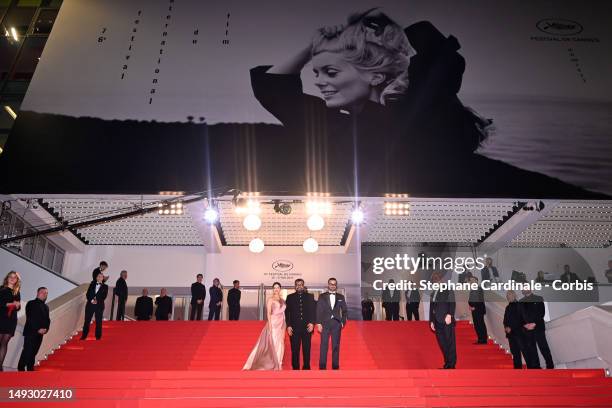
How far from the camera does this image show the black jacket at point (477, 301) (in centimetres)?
1134

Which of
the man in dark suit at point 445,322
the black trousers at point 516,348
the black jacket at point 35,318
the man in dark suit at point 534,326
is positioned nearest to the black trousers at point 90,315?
the black jacket at point 35,318

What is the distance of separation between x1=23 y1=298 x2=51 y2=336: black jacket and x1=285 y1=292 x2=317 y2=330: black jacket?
3.98 meters

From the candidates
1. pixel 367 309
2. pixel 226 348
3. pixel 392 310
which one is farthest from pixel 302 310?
pixel 367 309

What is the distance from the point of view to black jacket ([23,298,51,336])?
29.2 ft

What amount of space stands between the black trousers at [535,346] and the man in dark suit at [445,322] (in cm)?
124

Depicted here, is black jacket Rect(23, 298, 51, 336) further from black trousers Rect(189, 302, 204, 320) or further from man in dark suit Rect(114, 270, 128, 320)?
black trousers Rect(189, 302, 204, 320)

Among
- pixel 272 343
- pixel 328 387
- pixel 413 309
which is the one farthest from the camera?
pixel 413 309

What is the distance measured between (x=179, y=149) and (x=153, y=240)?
12.4 m

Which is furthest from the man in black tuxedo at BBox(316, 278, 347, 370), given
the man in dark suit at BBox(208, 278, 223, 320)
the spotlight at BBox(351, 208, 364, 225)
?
the man in dark suit at BBox(208, 278, 223, 320)

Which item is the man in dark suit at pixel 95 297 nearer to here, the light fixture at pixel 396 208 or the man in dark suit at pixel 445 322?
the light fixture at pixel 396 208

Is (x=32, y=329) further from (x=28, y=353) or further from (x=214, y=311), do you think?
(x=214, y=311)

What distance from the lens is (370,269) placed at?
18.6m

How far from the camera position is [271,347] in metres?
9.43

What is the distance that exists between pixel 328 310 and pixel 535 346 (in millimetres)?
3416
